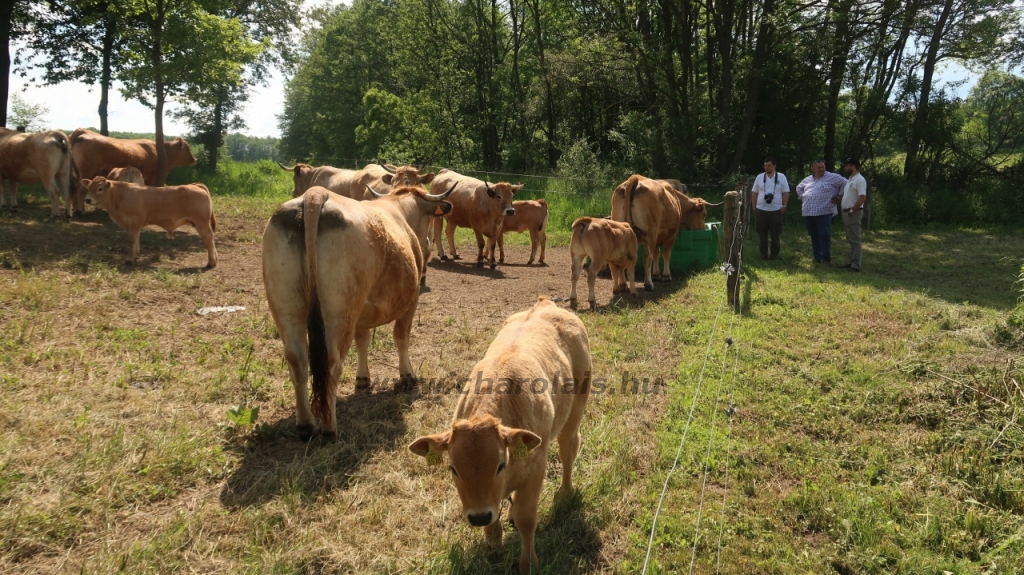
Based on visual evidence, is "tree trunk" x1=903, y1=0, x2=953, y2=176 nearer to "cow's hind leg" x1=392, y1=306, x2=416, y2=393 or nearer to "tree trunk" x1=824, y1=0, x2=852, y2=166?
"tree trunk" x1=824, y1=0, x2=852, y2=166

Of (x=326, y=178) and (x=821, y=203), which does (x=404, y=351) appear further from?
(x=326, y=178)

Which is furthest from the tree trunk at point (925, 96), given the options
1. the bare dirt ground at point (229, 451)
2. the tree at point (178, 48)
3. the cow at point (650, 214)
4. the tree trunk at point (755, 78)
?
the tree at point (178, 48)

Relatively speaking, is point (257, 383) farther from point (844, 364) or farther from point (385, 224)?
point (844, 364)

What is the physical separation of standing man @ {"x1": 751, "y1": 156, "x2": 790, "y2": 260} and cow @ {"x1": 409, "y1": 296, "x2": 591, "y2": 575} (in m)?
9.55

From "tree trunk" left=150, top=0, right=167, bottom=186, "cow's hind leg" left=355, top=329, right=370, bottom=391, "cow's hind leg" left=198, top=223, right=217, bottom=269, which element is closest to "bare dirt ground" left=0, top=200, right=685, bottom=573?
"cow's hind leg" left=355, top=329, right=370, bottom=391

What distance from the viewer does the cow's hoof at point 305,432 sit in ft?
16.3

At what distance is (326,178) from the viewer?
49.8ft

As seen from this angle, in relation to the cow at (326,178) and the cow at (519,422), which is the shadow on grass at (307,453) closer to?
the cow at (519,422)

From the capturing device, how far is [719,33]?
20797 millimetres

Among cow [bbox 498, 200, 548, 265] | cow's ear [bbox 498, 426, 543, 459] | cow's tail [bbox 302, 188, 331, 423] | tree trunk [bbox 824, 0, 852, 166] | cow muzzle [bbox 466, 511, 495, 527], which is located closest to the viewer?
cow muzzle [bbox 466, 511, 495, 527]

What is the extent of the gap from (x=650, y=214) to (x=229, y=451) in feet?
27.4

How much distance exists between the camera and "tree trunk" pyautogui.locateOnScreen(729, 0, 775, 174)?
19.1 metres

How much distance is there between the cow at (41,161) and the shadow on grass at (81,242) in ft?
2.06

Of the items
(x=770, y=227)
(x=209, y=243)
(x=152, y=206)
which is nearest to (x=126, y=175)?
(x=152, y=206)
